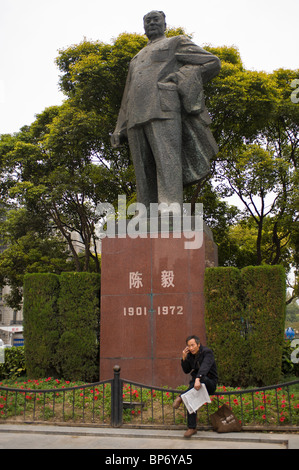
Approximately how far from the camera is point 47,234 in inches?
693

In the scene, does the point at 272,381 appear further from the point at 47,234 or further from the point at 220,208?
the point at 47,234

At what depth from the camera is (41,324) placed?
7.00m

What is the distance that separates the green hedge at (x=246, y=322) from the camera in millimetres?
6168

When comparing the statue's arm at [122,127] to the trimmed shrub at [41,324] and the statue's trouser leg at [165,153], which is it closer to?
the statue's trouser leg at [165,153]

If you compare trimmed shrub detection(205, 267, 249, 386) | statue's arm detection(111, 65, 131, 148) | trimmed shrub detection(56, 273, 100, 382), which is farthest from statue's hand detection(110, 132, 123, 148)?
trimmed shrub detection(205, 267, 249, 386)

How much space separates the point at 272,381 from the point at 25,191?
38.3 feet

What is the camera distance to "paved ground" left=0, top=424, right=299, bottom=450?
4.21m

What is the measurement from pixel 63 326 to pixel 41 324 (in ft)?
1.08

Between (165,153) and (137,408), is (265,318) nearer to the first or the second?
(137,408)

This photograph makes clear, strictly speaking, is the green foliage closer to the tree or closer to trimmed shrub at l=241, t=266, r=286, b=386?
trimmed shrub at l=241, t=266, r=286, b=386

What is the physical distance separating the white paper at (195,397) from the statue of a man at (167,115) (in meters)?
3.43

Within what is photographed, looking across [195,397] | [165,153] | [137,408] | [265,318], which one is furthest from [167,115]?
[195,397]

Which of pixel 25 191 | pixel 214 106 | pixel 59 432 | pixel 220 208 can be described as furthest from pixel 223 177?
pixel 59 432

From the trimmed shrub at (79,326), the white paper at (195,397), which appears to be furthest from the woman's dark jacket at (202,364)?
the trimmed shrub at (79,326)
